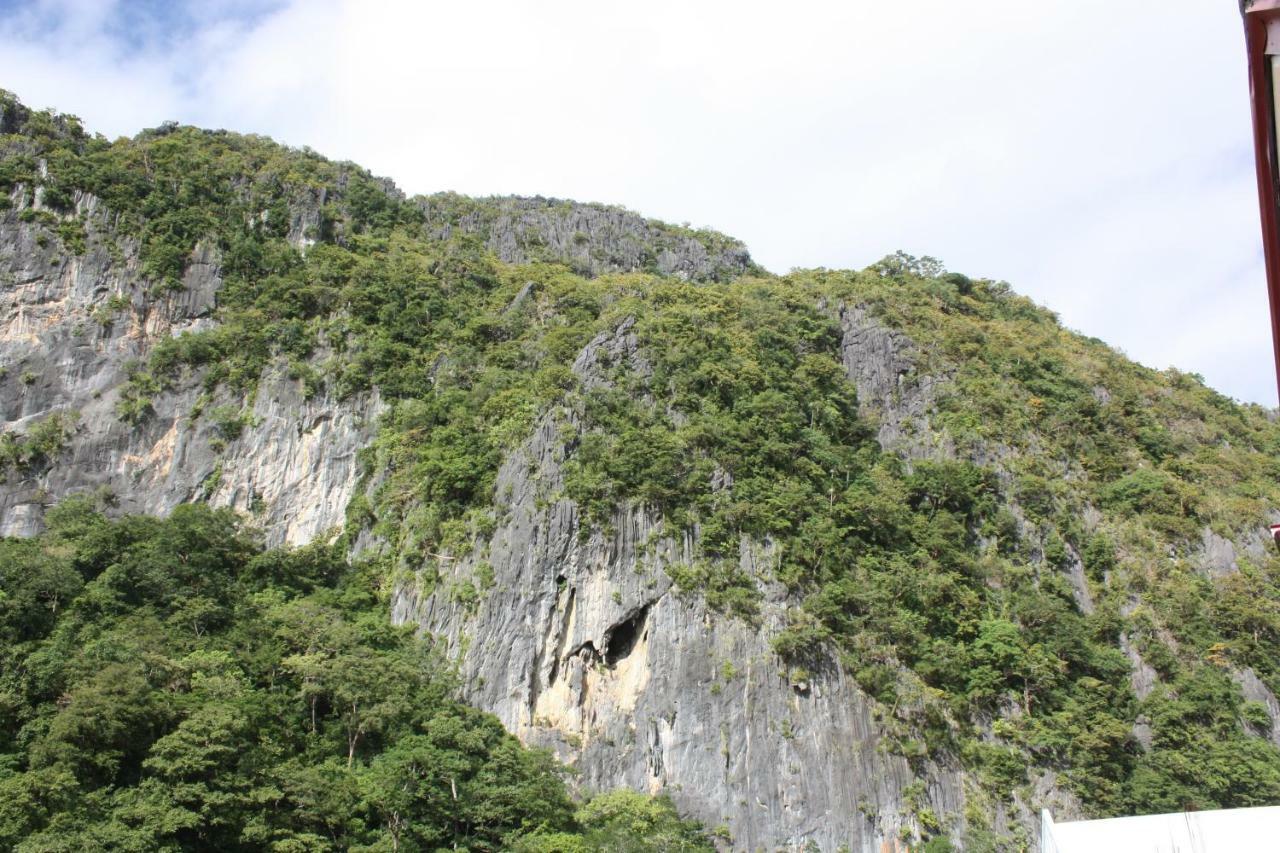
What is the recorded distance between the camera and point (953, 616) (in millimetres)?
39750

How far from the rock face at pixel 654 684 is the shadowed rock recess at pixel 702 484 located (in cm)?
11

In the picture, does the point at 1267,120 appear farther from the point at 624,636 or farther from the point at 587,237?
the point at 587,237

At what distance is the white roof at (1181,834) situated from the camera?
56.7ft

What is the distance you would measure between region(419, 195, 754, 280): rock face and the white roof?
186 ft

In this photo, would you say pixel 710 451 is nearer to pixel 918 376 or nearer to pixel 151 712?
pixel 918 376

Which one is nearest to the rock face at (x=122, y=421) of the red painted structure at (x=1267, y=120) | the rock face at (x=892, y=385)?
the rock face at (x=892, y=385)

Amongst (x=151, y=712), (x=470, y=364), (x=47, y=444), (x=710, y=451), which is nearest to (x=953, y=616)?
(x=710, y=451)

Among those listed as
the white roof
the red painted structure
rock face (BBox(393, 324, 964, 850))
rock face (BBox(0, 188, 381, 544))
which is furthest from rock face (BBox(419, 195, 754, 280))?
the red painted structure

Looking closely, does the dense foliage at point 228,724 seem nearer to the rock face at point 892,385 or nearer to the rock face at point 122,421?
the rock face at point 122,421

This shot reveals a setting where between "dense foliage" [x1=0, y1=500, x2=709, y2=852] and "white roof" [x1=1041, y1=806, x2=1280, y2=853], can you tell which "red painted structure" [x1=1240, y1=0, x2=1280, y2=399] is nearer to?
"white roof" [x1=1041, y1=806, x2=1280, y2=853]

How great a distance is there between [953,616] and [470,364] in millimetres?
24086

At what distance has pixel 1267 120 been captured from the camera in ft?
13.9

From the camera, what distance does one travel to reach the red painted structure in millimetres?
3949

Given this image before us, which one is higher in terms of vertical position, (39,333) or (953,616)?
(39,333)
